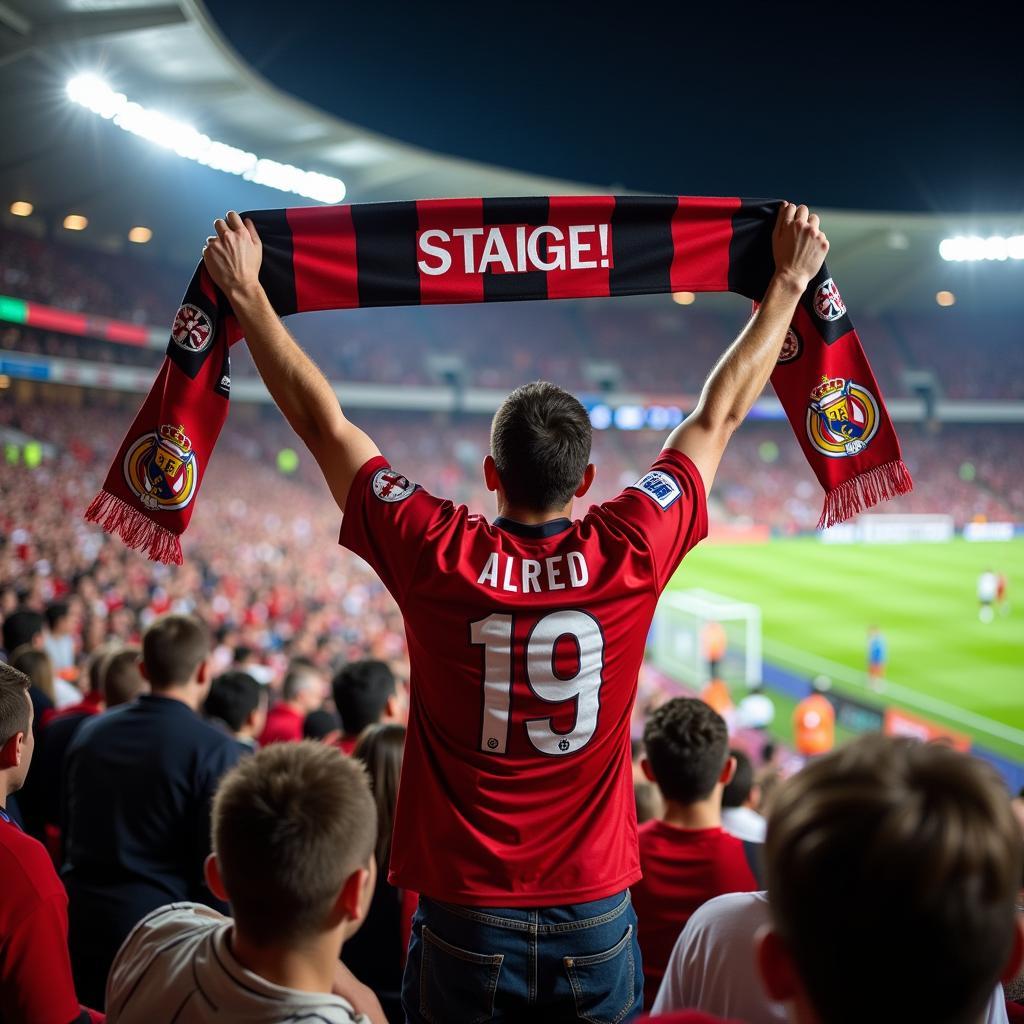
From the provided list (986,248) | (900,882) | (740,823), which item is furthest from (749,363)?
(986,248)

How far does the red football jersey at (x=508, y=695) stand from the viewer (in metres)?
2.05

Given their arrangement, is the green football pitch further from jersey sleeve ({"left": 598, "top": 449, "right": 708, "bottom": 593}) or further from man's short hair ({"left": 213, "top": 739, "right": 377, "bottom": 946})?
man's short hair ({"left": 213, "top": 739, "right": 377, "bottom": 946})

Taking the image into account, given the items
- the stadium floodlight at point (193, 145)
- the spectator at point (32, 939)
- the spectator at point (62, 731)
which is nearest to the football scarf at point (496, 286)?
the spectator at point (32, 939)

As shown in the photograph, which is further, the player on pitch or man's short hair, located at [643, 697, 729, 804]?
man's short hair, located at [643, 697, 729, 804]

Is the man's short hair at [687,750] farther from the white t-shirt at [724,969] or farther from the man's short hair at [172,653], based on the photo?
the man's short hair at [172,653]

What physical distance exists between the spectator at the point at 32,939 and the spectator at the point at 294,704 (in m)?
3.99

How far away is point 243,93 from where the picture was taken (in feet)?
73.2

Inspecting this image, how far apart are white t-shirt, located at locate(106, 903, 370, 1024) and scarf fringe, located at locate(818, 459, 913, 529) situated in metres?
2.06

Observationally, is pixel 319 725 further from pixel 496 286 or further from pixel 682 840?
pixel 496 286

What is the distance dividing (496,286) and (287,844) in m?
1.86

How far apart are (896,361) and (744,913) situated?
49.7 metres

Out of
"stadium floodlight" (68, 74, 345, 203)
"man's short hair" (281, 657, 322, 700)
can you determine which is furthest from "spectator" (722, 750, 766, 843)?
"stadium floodlight" (68, 74, 345, 203)

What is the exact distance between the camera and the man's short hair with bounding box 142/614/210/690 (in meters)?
3.72

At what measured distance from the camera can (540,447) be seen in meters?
2.19
